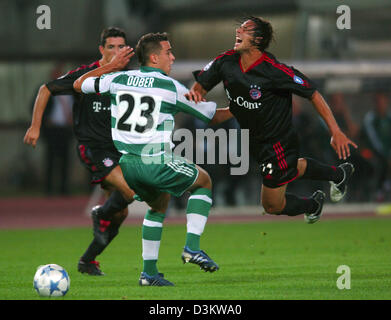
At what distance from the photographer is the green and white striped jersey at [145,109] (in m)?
7.82

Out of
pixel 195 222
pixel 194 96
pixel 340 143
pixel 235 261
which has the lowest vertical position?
pixel 235 261

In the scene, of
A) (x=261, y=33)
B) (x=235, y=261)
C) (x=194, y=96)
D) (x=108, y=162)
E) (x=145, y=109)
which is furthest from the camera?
(x=235, y=261)

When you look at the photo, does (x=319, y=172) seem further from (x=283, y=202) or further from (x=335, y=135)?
(x=335, y=135)

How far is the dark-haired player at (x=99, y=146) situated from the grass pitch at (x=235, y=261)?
39 centimetres

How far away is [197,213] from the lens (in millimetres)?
8000

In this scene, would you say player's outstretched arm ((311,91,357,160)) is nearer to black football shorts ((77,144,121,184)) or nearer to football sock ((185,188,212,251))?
football sock ((185,188,212,251))

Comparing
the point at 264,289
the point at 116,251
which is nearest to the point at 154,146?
the point at 264,289

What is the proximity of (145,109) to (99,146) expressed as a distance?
1.89m

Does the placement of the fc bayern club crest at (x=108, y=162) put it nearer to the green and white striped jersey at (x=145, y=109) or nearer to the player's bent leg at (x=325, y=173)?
the green and white striped jersey at (x=145, y=109)

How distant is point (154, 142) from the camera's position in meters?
7.83

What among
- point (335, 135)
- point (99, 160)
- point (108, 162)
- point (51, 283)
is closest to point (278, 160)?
point (335, 135)

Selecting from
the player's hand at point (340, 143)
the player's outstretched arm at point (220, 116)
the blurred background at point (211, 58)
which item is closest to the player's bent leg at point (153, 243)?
the player's outstretched arm at point (220, 116)

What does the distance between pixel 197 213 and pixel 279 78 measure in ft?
5.12

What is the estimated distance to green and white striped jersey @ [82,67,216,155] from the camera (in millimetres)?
7824
